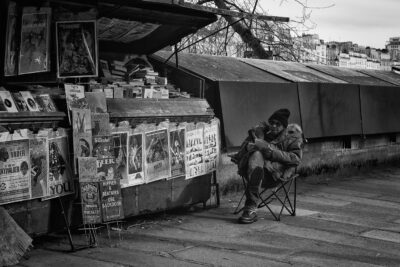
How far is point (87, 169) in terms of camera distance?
5367mm

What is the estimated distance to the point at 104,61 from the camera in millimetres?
7449

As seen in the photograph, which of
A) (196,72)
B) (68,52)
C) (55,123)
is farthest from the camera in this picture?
(196,72)

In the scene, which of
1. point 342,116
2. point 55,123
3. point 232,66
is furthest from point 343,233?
Answer: point 342,116

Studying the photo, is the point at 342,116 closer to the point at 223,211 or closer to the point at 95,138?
the point at 223,211

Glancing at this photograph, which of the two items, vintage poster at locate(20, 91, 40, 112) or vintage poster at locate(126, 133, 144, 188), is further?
vintage poster at locate(126, 133, 144, 188)

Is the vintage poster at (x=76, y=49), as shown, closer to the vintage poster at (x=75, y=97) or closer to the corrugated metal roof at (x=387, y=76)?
the vintage poster at (x=75, y=97)

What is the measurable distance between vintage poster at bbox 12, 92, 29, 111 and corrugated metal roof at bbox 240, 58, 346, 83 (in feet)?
19.7

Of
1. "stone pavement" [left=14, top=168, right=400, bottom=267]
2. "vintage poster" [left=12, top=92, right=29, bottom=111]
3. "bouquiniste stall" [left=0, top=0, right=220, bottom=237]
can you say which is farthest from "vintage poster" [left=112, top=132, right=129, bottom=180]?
"vintage poster" [left=12, top=92, right=29, bottom=111]

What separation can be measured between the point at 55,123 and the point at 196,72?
3.64m

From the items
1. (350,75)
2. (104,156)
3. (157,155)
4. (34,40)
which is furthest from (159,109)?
(350,75)

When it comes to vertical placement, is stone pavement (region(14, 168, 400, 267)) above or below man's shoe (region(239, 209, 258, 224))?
below

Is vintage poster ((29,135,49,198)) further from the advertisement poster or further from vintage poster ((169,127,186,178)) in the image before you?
vintage poster ((169,127,186,178))

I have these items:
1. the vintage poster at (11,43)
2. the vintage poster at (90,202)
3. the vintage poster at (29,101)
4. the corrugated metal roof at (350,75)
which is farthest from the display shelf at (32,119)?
the corrugated metal roof at (350,75)

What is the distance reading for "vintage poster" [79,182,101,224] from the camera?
5.34m
